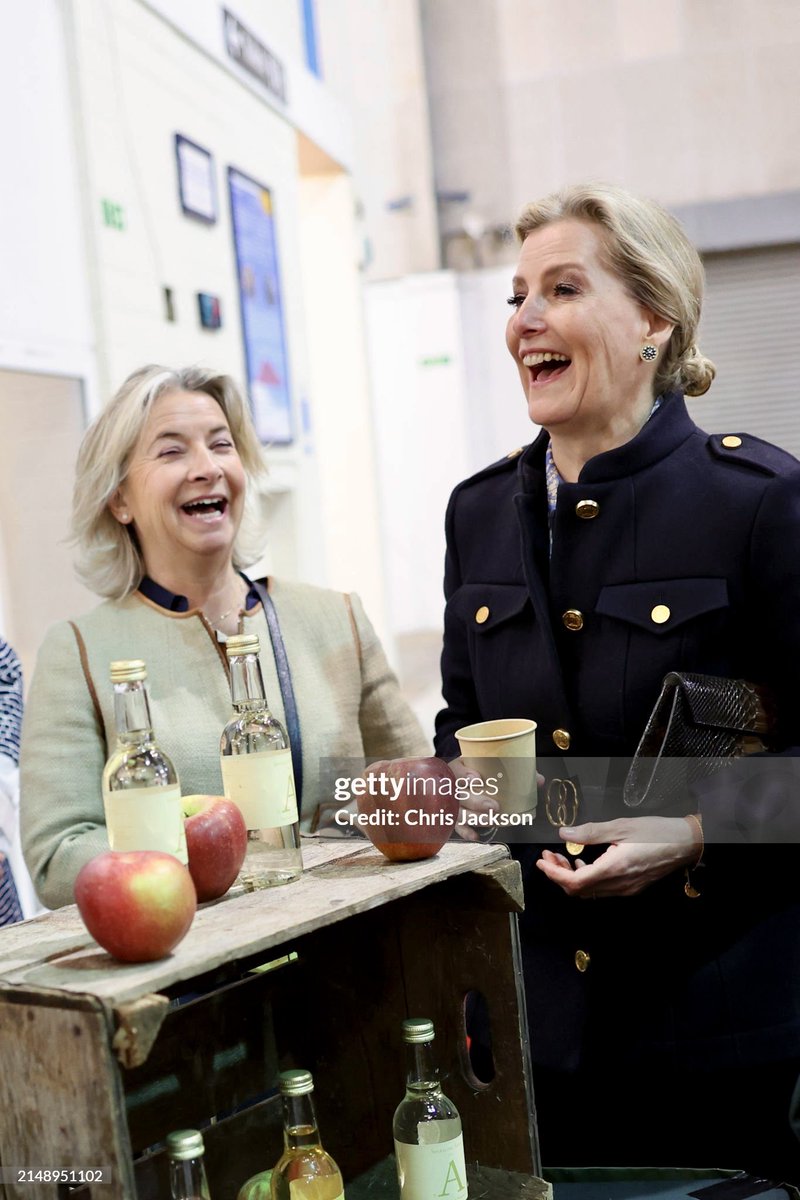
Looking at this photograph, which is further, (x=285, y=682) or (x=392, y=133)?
(x=392, y=133)

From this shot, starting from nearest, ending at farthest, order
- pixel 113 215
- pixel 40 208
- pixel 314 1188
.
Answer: pixel 314 1188 < pixel 40 208 < pixel 113 215

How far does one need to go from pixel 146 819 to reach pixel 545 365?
834 mm

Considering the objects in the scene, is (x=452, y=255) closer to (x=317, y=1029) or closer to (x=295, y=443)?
(x=295, y=443)

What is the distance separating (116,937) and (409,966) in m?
0.53

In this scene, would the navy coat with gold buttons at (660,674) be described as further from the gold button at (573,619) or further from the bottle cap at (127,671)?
the bottle cap at (127,671)

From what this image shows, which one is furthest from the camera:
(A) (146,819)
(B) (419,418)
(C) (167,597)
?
(B) (419,418)

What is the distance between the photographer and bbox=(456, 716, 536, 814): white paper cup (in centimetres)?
146

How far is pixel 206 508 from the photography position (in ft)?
7.10

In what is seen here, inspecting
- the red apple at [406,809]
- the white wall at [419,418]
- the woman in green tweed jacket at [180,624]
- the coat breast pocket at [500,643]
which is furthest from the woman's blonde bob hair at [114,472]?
the white wall at [419,418]

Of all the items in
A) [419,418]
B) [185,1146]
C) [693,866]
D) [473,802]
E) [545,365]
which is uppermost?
[419,418]

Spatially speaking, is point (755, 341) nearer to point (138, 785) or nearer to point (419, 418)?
point (419, 418)

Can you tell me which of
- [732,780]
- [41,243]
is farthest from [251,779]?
[41,243]

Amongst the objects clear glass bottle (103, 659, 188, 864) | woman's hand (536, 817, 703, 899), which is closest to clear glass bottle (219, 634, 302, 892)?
clear glass bottle (103, 659, 188, 864)

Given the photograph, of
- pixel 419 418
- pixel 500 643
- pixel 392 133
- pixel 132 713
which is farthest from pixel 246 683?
pixel 392 133
